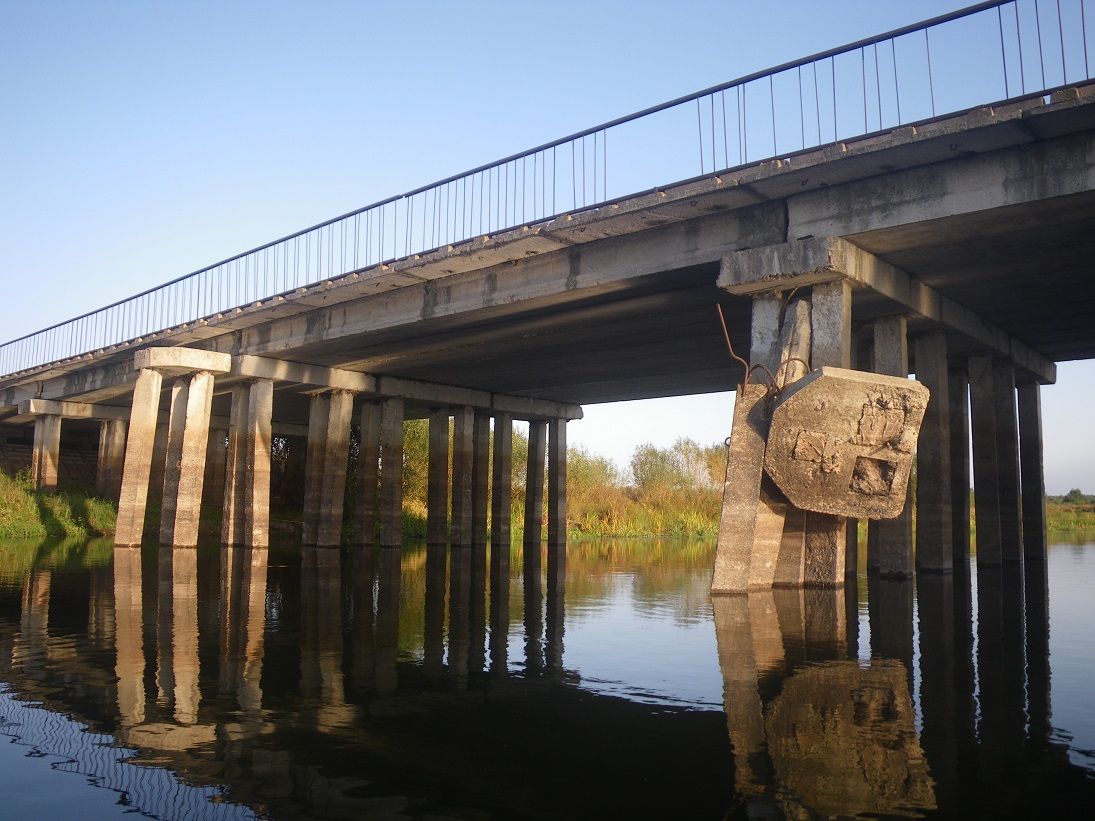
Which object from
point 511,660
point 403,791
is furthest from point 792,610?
point 403,791

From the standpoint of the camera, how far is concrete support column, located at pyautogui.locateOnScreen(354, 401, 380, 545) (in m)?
28.7

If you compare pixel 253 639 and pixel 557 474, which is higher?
pixel 557 474

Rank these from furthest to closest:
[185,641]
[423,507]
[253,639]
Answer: [423,507] → [253,639] → [185,641]

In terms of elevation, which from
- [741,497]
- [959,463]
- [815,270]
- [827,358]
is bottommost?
[741,497]

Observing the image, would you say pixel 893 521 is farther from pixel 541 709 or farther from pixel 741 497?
pixel 541 709

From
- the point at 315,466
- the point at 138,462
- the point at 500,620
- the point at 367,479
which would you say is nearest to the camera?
the point at 500,620

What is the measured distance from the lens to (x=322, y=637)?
9.38 m

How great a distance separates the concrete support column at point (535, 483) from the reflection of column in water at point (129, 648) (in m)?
17.9

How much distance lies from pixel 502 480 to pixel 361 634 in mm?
22722

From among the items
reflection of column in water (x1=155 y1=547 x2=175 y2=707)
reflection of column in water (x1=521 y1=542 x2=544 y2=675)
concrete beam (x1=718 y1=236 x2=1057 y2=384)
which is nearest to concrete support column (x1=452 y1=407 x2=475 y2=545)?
reflection of column in water (x1=521 y1=542 x2=544 y2=675)

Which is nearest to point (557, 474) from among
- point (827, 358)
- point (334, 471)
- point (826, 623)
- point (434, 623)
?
point (334, 471)

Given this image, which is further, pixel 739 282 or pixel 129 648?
pixel 739 282

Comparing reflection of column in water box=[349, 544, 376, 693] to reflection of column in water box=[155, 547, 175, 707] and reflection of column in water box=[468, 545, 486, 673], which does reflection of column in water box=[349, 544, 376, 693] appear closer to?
reflection of column in water box=[468, 545, 486, 673]

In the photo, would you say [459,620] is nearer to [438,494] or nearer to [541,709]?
[541,709]
